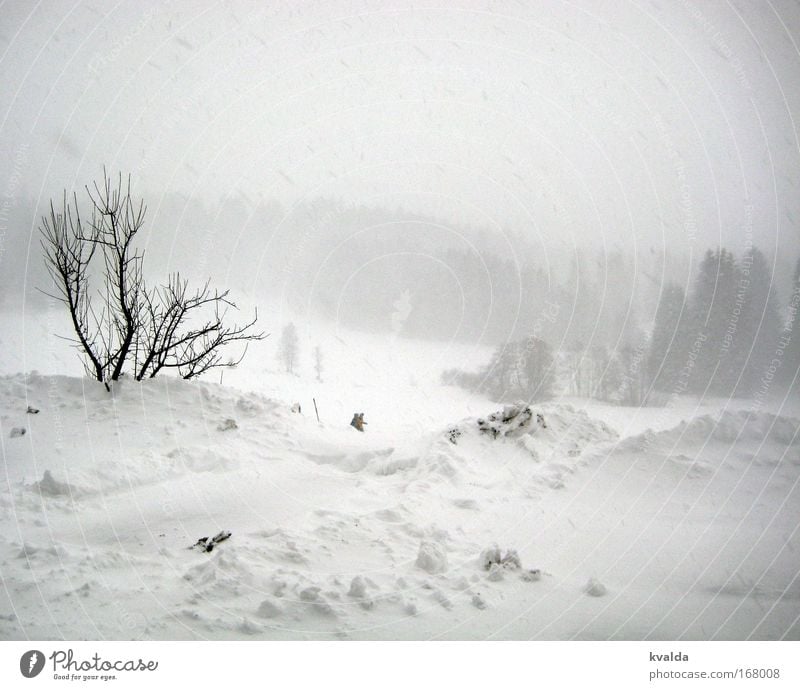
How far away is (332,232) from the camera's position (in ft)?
255

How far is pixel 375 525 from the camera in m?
5.40

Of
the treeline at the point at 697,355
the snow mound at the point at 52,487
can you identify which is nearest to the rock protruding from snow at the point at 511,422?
the snow mound at the point at 52,487

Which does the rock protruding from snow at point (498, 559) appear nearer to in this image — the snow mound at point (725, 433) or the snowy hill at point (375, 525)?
the snowy hill at point (375, 525)

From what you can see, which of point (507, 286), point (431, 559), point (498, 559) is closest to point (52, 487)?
point (431, 559)

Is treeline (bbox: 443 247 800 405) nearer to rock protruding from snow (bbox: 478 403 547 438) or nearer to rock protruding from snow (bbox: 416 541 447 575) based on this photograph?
rock protruding from snow (bbox: 478 403 547 438)

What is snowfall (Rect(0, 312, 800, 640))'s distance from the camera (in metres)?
3.80

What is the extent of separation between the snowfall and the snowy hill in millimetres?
24

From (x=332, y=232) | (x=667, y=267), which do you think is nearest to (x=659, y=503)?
(x=667, y=267)
